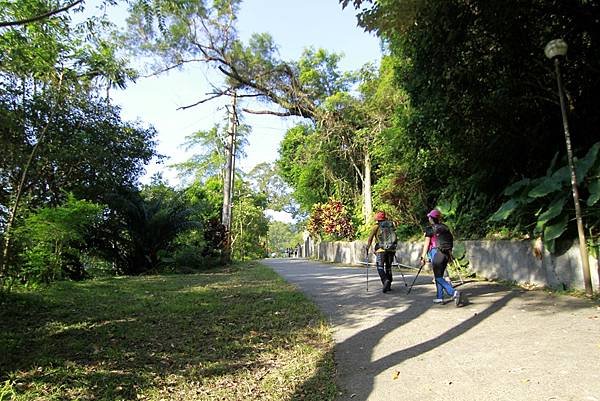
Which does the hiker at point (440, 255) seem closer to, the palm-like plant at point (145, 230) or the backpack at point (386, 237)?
the backpack at point (386, 237)

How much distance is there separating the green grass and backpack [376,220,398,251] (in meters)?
1.71

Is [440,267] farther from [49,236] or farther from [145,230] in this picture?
[145,230]

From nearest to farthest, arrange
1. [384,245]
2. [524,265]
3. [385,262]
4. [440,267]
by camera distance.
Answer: [440,267]
[524,265]
[384,245]
[385,262]

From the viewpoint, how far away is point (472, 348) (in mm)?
4117

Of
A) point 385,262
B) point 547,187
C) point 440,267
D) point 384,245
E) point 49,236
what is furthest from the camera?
point 49,236

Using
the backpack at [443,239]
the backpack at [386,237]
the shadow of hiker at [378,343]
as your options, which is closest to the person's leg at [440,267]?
the backpack at [443,239]

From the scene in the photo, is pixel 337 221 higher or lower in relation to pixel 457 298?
higher

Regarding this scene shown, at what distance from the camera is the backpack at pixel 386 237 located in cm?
755

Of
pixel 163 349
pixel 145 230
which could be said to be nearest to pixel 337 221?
pixel 145 230

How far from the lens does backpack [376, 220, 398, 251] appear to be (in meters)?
7.55

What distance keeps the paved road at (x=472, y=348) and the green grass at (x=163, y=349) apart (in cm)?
38

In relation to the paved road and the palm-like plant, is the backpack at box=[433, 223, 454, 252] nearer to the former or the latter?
the paved road

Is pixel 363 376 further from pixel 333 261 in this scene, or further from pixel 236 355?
pixel 333 261

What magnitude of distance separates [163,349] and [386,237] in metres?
4.45
